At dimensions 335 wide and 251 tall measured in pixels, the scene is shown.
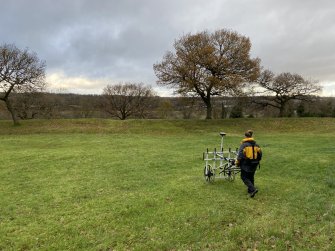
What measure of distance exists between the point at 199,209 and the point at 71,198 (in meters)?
4.59

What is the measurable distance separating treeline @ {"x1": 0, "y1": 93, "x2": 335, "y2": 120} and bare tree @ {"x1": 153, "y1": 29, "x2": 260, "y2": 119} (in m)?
4.98

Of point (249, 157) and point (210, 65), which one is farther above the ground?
point (210, 65)

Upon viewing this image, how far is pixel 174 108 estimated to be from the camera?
7869cm

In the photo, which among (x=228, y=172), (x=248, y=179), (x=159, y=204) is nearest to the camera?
(x=159, y=204)

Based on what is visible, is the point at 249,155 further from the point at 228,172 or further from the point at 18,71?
the point at 18,71

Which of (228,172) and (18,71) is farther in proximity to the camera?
(18,71)

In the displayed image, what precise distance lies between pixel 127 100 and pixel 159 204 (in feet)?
228

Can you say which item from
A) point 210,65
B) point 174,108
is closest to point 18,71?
point 210,65

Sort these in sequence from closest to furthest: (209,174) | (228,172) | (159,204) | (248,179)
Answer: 1. (159,204)
2. (248,179)
3. (209,174)
4. (228,172)

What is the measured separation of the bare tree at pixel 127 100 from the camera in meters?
75.6

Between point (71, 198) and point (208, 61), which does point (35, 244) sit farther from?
point (208, 61)

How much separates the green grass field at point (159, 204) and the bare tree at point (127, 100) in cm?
5513

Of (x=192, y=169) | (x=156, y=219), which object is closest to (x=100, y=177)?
(x=192, y=169)

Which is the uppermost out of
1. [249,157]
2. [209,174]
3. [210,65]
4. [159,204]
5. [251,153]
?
[210,65]
